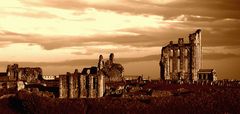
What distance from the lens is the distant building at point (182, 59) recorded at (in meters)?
64.6

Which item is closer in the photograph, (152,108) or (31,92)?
(152,108)

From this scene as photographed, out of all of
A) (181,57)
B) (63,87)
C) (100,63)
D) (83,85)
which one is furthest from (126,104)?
(181,57)

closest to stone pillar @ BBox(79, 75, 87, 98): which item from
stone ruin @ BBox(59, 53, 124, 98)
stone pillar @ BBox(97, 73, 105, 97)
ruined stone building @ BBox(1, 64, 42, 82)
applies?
stone ruin @ BBox(59, 53, 124, 98)

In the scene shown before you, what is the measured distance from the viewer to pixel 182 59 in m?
65.9

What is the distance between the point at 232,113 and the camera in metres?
38.1

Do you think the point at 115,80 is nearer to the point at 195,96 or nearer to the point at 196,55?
the point at 196,55

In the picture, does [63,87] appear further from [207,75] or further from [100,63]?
[207,75]

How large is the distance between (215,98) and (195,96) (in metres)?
1.78

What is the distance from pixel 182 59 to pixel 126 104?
27871 millimetres

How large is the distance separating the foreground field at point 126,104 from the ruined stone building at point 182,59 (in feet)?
71.0

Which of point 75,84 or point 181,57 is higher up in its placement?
point 181,57

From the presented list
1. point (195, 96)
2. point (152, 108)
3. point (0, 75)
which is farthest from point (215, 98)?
point (0, 75)

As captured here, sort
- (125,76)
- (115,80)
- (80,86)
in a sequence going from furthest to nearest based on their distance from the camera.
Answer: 1. (125,76)
2. (115,80)
3. (80,86)

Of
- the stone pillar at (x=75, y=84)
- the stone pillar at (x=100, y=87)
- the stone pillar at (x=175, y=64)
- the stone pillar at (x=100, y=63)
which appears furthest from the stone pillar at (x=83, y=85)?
the stone pillar at (x=175, y=64)
